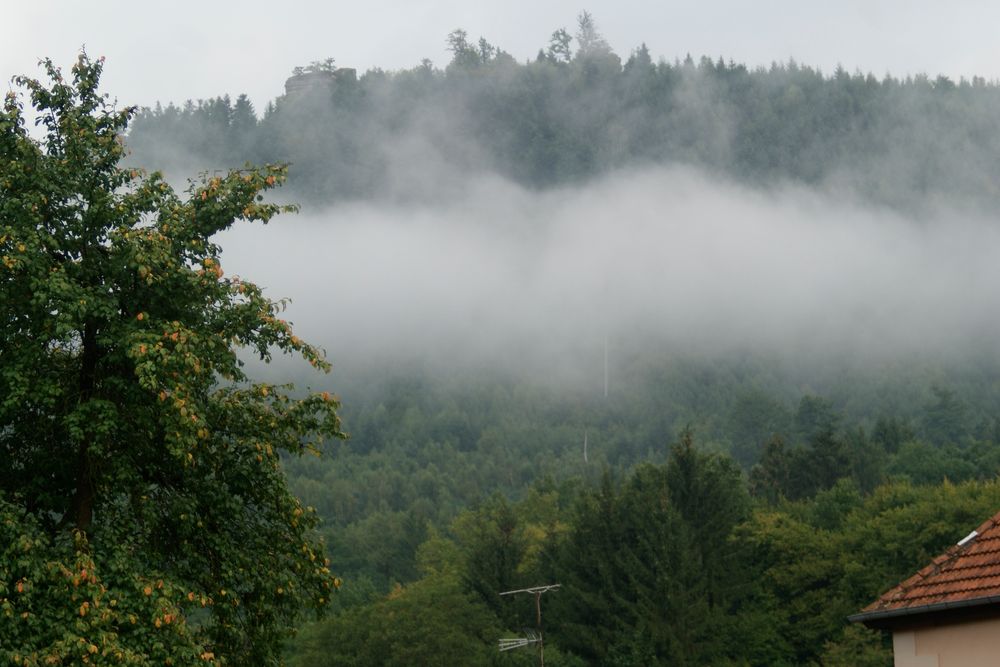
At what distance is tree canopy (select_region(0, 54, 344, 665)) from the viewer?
19375mm

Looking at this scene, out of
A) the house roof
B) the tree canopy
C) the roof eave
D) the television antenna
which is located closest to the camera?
the roof eave

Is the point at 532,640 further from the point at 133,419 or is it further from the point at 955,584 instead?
the point at 955,584

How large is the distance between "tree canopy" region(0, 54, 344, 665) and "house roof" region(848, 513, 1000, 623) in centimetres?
845

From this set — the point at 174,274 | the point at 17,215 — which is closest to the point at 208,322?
the point at 174,274

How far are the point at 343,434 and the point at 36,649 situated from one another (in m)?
5.50

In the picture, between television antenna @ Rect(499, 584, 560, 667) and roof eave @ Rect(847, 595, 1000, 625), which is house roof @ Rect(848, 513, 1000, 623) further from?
television antenna @ Rect(499, 584, 560, 667)

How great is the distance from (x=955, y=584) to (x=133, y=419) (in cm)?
1091

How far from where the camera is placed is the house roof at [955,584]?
17562mm

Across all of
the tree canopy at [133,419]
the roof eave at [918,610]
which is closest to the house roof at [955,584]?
the roof eave at [918,610]

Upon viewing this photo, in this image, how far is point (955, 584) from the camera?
59.1 feet

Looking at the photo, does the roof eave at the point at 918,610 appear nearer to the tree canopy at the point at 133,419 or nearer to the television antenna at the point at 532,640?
the tree canopy at the point at 133,419

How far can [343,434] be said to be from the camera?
72.6 ft

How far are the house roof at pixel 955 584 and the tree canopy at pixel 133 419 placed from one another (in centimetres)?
845

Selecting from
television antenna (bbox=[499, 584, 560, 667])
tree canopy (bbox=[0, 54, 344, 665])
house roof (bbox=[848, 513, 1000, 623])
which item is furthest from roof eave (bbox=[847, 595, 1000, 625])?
television antenna (bbox=[499, 584, 560, 667])
